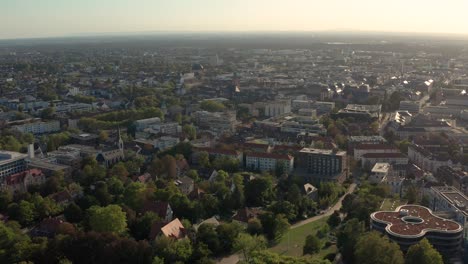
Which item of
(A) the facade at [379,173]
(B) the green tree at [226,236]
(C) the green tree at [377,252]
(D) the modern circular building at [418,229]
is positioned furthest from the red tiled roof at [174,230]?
(A) the facade at [379,173]

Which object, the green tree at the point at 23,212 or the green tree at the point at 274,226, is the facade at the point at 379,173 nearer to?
the green tree at the point at 274,226

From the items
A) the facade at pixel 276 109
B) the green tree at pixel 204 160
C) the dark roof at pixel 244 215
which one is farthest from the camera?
the facade at pixel 276 109

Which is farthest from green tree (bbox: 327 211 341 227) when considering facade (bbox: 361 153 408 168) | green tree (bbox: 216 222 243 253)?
facade (bbox: 361 153 408 168)

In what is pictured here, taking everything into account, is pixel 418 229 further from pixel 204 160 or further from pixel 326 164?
pixel 204 160

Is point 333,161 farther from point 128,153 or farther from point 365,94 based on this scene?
point 365,94

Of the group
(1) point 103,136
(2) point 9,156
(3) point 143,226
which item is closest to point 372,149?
(3) point 143,226

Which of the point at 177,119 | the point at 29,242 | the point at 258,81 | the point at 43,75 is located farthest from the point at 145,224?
the point at 43,75
